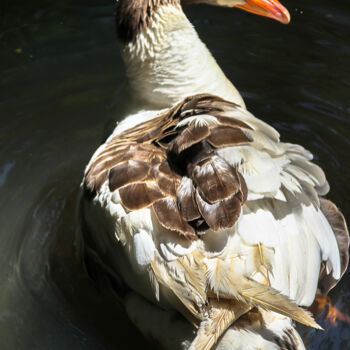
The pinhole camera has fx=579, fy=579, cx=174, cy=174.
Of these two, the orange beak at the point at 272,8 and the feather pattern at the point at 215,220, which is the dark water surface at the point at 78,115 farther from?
the orange beak at the point at 272,8

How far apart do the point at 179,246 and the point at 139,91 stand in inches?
47.3

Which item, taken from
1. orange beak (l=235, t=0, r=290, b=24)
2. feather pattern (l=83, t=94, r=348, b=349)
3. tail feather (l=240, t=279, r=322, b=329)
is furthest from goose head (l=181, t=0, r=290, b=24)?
tail feather (l=240, t=279, r=322, b=329)

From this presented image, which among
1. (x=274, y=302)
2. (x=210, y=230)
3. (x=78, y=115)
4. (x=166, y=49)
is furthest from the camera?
(x=78, y=115)

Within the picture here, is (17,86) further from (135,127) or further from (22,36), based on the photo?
(135,127)

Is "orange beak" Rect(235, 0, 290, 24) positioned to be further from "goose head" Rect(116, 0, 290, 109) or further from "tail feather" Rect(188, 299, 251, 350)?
"tail feather" Rect(188, 299, 251, 350)

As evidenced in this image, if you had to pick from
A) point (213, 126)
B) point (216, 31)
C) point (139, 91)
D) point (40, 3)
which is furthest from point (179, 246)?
point (40, 3)

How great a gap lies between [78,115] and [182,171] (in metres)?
1.84

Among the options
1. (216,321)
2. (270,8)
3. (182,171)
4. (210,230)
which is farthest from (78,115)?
(216,321)

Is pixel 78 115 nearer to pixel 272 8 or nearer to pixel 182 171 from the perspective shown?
pixel 272 8

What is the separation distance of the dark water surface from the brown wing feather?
0.66m

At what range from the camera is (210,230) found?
190cm

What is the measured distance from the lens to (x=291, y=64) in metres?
4.03

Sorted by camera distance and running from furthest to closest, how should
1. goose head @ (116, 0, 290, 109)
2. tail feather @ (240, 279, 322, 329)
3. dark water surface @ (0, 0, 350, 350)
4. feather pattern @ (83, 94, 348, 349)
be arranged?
goose head @ (116, 0, 290, 109) → dark water surface @ (0, 0, 350, 350) → feather pattern @ (83, 94, 348, 349) → tail feather @ (240, 279, 322, 329)

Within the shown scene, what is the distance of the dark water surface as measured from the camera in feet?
8.41
